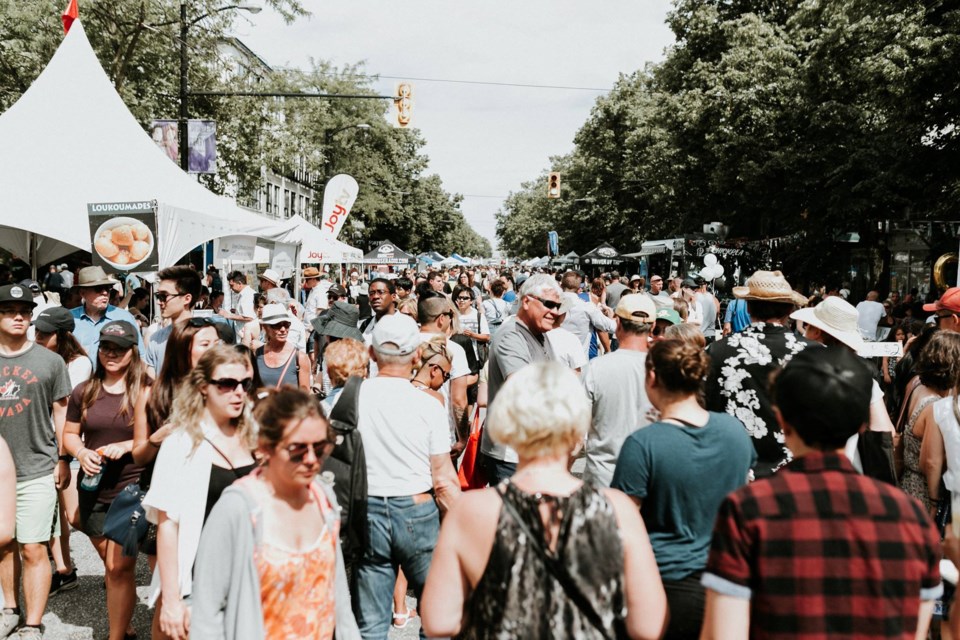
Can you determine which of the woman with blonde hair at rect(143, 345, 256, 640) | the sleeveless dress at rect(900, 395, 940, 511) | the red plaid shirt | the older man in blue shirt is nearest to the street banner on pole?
the older man in blue shirt

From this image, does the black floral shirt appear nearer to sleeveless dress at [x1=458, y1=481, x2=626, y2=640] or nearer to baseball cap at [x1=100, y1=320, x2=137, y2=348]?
sleeveless dress at [x1=458, y1=481, x2=626, y2=640]

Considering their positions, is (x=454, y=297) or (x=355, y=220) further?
(x=355, y=220)

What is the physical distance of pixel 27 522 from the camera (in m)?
4.49

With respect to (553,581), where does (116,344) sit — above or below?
above

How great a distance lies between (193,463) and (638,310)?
2.41 meters

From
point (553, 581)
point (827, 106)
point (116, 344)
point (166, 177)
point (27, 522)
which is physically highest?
point (827, 106)

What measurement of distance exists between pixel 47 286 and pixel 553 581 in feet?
53.9

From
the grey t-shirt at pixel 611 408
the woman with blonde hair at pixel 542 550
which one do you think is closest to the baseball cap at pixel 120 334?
the grey t-shirt at pixel 611 408

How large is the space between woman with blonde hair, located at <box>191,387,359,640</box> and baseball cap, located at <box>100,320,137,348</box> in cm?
206

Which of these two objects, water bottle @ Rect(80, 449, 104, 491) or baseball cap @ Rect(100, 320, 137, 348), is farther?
baseball cap @ Rect(100, 320, 137, 348)

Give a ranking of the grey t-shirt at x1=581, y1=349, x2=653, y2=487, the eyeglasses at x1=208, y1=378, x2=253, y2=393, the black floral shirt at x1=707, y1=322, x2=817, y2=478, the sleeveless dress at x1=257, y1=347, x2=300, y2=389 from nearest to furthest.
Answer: the eyeglasses at x1=208, y1=378, x2=253, y2=393, the black floral shirt at x1=707, y1=322, x2=817, y2=478, the grey t-shirt at x1=581, y1=349, x2=653, y2=487, the sleeveless dress at x1=257, y1=347, x2=300, y2=389

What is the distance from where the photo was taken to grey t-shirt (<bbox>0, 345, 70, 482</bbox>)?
4516 mm

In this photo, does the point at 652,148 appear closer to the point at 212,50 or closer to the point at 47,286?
the point at 212,50

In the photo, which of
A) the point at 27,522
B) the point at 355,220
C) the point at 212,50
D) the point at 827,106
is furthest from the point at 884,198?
the point at 355,220
